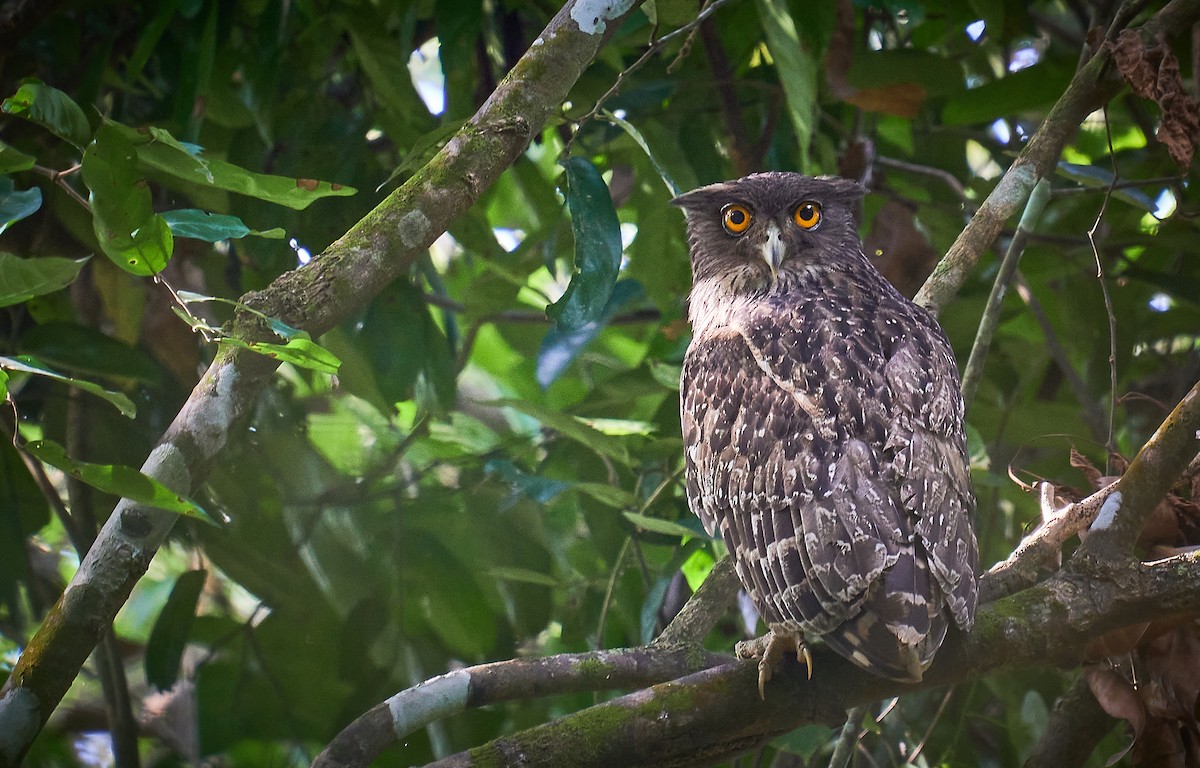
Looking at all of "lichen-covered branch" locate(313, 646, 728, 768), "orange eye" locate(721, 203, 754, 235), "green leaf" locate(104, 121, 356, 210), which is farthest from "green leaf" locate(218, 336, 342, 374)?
"orange eye" locate(721, 203, 754, 235)

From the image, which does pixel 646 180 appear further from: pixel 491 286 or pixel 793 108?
pixel 793 108

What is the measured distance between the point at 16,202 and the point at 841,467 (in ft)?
5.49

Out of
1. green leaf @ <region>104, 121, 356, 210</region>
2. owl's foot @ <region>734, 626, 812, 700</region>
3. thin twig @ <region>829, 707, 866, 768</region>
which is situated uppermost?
green leaf @ <region>104, 121, 356, 210</region>

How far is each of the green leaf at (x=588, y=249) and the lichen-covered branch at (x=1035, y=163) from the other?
841 mm

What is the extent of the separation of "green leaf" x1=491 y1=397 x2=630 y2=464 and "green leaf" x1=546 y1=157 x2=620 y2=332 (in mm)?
490

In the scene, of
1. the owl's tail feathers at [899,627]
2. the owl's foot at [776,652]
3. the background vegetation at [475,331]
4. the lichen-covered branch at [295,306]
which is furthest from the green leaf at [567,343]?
the owl's tail feathers at [899,627]

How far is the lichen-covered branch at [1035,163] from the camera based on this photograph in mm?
2861

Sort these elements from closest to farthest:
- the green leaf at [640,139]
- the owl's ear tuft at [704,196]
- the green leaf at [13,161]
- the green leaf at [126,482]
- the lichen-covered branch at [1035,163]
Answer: the green leaf at [126,482], the green leaf at [13,161], the green leaf at [640,139], the lichen-covered branch at [1035,163], the owl's ear tuft at [704,196]

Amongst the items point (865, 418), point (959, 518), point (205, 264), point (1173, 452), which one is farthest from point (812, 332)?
point (205, 264)

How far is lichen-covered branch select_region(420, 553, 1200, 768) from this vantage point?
79.7 inches

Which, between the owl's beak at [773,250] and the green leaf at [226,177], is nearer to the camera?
the green leaf at [226,177]

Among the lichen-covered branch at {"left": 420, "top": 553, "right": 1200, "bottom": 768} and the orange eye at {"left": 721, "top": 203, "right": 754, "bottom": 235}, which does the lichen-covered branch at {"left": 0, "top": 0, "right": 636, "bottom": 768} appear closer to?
the lichen-covered branch at {"left": 420, "top": 553, "right": 1200, "bottom": 768}

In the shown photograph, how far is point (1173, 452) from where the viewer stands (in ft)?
7.34

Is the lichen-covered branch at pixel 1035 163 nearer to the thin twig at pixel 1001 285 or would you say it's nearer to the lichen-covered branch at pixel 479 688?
the thin twig at pixel 1001 285
